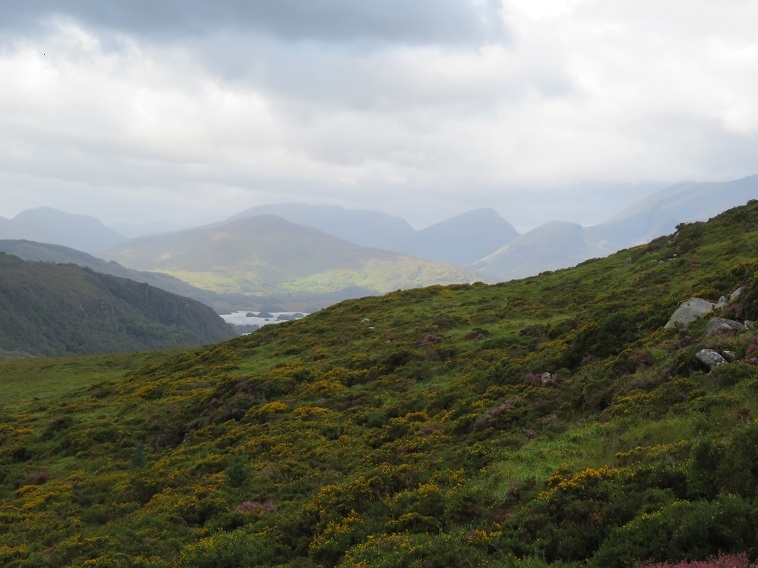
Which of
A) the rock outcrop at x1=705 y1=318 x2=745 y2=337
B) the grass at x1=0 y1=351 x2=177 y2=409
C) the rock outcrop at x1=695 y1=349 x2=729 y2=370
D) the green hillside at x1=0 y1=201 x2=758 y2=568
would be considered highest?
the rock outcrop at x1=705 y1=318 x2=745 y2=337

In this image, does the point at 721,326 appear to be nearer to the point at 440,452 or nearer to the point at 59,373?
the point at 440,452

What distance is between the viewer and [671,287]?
3762 centimetres

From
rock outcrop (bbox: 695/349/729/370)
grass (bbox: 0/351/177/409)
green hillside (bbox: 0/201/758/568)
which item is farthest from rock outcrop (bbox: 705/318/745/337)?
grass (bbox: 0/351/177/409)

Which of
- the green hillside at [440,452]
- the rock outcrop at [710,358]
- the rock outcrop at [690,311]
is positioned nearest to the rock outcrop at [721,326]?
the green hillside at [440,452]

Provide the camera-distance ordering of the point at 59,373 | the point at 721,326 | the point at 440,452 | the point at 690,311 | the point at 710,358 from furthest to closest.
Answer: the point at 59,373 < the point at 690,311 < the point at 721,326 < the point at 440,452 < the point at 710,358

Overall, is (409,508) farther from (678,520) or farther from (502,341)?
(502,341)

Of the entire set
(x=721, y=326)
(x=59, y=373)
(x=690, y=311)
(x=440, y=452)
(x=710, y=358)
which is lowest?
(x=59, y=373)

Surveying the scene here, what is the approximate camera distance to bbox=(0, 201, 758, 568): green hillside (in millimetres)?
12484

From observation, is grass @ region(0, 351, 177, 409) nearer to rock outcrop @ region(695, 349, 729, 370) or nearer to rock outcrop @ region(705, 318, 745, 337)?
rock outcrop @ region(695, 349, 729, 370)

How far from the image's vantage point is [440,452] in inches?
841

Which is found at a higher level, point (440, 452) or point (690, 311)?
point (690, 311)

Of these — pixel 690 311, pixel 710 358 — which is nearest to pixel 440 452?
pixel 710 358

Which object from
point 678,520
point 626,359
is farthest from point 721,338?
point 678,520

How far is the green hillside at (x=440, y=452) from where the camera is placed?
12.5m
